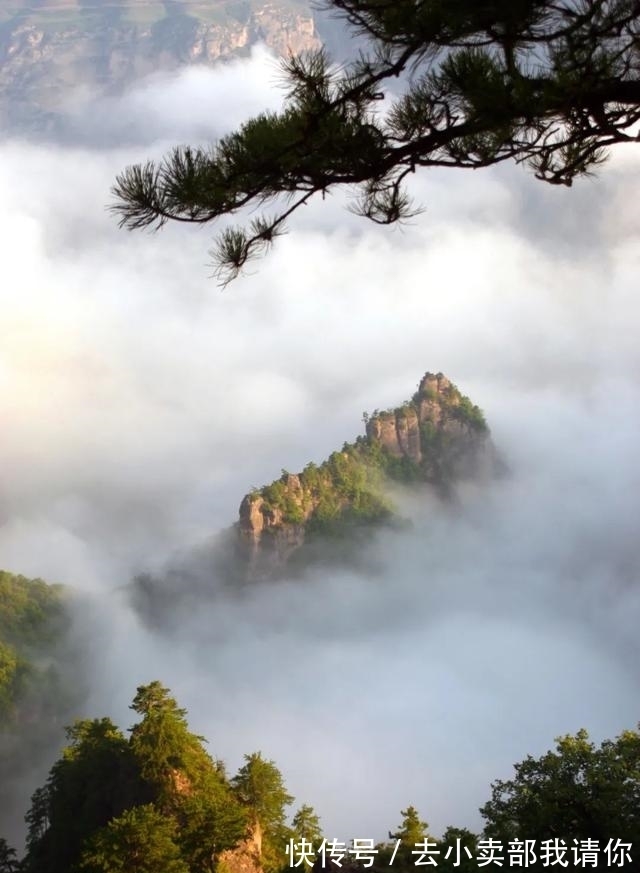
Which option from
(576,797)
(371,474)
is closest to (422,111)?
(576,797)

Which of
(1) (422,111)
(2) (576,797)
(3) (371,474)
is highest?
(3) (371,474)

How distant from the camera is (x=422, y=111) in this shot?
259 inches

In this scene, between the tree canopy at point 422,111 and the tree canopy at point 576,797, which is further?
the tree canopy at point 576,797

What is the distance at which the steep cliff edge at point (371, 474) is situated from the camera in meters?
62.6

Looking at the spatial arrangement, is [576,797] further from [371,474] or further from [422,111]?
[371,474]

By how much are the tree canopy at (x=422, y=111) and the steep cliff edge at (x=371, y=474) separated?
54.2m

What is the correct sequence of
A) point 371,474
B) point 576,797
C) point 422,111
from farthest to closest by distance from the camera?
1. point 371,474
2. point 576,797
3. point 422,111

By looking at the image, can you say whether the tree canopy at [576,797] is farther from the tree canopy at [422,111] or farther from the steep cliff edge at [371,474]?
the steep cliff edge at [371,474]

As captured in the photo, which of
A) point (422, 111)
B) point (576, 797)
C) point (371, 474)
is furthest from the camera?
point (371, 474)

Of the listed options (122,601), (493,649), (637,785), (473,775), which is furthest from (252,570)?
(637,785)

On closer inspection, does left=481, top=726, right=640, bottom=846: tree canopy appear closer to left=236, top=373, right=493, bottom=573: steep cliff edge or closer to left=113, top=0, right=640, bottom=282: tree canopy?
left=113, top=0, right=640, bottom=282: tree canopy

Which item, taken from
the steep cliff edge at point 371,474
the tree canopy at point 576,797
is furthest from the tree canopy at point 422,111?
the steep cliff edge at point 371,474

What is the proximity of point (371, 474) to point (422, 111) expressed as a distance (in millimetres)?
62106

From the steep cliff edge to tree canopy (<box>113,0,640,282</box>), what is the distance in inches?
2133
